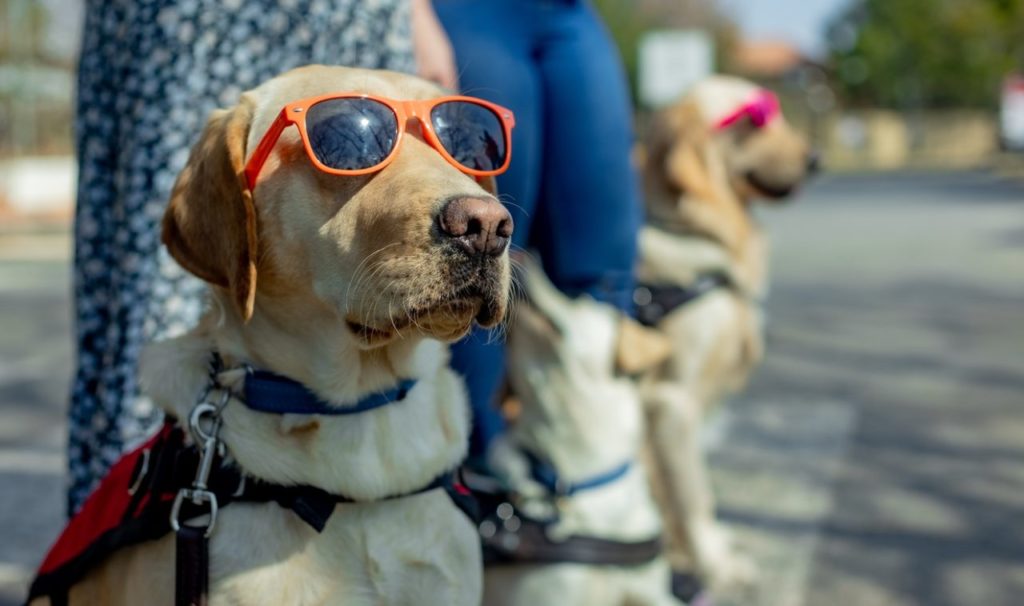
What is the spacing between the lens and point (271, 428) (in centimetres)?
195

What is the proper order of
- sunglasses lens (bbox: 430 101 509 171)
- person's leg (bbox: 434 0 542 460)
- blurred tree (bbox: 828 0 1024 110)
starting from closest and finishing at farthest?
sunglasses lens (bbox: 430 101 509 171), person's leg (bbox: 434 0 542 460), blurred tree (bbox: 828 0 1024 110)

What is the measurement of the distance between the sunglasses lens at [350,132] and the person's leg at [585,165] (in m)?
1.19

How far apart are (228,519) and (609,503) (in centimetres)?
147

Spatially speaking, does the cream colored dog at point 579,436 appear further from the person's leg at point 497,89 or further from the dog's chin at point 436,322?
the dog's chin at point 436,322

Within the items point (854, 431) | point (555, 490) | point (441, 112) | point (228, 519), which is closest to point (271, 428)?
point (228, 519)

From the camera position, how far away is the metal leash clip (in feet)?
6.05

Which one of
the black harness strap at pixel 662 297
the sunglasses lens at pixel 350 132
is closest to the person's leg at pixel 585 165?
the black harness strap at pixel 662 297

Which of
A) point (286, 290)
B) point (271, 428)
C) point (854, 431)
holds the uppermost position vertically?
point (286, 290)

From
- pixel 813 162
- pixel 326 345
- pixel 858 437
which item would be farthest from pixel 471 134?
pixel 858 437

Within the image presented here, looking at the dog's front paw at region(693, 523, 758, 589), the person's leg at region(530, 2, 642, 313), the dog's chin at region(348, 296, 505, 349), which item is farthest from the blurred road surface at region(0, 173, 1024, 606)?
the dog's chin at region(348, 296, 505, 349)

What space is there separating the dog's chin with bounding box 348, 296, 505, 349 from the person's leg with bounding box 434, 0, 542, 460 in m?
0.93

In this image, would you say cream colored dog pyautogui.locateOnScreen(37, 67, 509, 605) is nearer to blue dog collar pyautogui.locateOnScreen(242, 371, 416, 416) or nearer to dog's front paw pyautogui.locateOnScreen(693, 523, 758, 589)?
blue dog collar pyautogui.locateOnScreen(242, 371, 416, 416)

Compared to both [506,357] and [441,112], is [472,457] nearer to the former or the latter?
[506,357]

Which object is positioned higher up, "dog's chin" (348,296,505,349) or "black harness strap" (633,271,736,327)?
"dog's chin" (348,296,505,349)
